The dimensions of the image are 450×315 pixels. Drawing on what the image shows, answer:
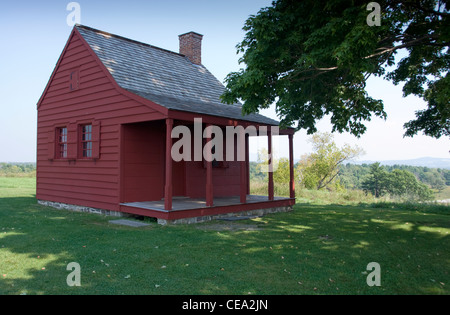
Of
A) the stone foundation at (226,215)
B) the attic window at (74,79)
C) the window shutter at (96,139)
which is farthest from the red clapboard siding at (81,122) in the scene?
the stone foundation at (226,215)

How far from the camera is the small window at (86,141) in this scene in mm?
11688

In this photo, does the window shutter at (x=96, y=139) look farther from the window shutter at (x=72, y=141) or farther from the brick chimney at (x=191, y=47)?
the brick chimney at (x=191, y=47)

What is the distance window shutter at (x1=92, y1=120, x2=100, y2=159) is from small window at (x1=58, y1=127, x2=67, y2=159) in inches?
91.2

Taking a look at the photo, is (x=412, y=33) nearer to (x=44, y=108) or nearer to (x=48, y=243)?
(x=48, y=243)

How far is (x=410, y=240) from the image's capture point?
7.55m

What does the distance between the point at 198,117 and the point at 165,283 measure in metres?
5.71

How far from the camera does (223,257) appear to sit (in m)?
5.73

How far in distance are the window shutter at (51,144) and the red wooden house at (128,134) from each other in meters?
0.06

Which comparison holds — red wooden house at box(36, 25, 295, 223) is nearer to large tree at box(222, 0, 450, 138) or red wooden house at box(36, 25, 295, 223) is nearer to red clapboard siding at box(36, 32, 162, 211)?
red clapboard siding at box(36, 32, 162, 211)

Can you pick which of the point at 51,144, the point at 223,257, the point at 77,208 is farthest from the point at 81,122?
the point at 223,257

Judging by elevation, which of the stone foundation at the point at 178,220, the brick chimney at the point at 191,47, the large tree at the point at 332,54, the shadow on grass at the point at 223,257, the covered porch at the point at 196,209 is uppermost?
the brick chimney at the point at 191,47

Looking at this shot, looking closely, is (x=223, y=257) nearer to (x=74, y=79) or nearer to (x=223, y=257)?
(x=223, y=257)

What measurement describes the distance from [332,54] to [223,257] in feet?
14.6

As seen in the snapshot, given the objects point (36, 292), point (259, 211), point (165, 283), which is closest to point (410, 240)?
point (259, 211)
